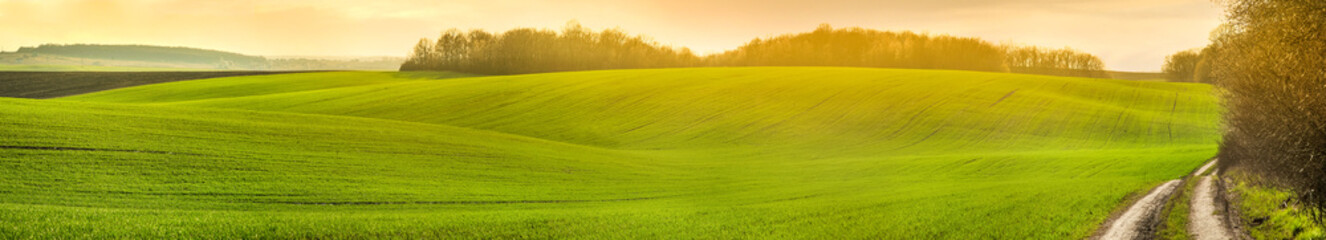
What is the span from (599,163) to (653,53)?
75103 mm

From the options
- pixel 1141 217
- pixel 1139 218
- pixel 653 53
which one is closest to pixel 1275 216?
pixel 1141 217

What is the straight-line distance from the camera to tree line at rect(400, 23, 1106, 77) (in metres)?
98.4

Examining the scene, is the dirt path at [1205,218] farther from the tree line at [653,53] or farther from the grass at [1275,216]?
the tree line at [653,53]

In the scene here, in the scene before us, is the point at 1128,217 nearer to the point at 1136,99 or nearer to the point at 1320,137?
the point at 1320,137

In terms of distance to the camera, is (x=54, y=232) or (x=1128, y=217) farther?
(x=1128, y=217)

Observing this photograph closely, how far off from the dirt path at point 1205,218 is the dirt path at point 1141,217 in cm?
14

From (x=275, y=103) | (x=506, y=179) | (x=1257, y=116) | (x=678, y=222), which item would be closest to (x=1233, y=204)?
(x=1257, y=116)

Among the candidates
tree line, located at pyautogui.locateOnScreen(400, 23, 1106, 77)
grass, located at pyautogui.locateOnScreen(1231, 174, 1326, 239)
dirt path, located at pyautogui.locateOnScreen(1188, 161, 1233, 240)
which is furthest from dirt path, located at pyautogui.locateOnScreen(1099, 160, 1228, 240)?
tree line, located at pyautogui.locateOnScreen(400, 23, 1106, 77)

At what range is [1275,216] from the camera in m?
18.0

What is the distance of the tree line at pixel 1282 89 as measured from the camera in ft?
Answer: 52.5

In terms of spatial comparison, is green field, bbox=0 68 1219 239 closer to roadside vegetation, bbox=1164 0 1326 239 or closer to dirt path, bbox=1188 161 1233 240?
dirt path, bbox=1188 161 1233 240

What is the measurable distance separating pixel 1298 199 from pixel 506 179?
20.3m

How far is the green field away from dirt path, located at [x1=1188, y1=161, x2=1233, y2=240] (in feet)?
6.31

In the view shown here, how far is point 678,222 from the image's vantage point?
57.0 ft
